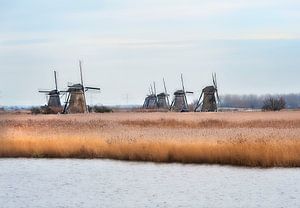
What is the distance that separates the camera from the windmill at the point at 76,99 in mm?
65688

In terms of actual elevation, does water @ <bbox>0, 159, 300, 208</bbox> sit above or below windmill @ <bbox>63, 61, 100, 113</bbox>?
below

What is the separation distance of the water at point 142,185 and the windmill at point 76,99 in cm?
4344

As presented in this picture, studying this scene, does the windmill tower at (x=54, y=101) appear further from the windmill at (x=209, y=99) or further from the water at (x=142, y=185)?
the water at (x=142, y=185)

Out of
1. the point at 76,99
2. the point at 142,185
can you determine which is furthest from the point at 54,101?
the point at 142,185

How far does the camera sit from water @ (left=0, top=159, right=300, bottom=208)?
14750 millimetres

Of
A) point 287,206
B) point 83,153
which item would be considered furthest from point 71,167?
point 287,206

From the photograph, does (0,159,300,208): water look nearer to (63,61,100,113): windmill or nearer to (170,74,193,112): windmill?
(63,61,100,113): windmill

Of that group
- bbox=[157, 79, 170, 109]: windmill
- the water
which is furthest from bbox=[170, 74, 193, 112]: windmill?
the water

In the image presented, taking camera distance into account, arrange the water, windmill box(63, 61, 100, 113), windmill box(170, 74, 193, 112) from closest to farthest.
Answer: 1. the water
2. windmill box(63, 61, 100, 113)
3. windmill box(170, 74, 193, 112)

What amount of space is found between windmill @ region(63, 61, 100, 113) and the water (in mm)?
43440

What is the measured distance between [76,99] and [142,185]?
50.2 m

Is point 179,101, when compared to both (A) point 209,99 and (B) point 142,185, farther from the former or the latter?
(B) point 142,185

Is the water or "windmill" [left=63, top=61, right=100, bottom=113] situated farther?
"windmill" [left=63, top=61, right=100, bottom=113]

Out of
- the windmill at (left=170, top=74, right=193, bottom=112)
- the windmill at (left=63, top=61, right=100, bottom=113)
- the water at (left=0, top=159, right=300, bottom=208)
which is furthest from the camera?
the windmill at (left=170, top=74, right=193, bottom=112)
